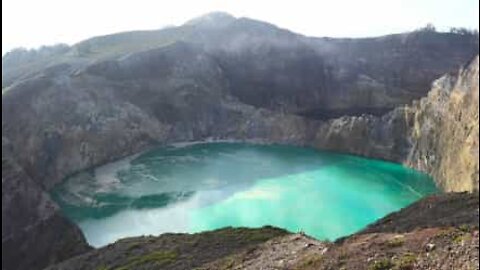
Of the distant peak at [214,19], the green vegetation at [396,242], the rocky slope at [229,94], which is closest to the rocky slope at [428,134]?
the rocky slope at [229,94]

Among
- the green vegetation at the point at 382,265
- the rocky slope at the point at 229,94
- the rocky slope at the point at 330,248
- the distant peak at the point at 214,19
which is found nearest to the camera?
the rocky slope at the point at 330,248

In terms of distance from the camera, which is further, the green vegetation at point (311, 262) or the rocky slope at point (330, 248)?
the green vegetation at point (311, 262)

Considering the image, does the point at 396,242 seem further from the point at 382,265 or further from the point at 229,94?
the point at 229,94

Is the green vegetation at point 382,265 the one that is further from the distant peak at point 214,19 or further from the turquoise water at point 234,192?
the distant peak at point 214,19

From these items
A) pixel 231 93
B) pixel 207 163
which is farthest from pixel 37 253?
pixel 231 93

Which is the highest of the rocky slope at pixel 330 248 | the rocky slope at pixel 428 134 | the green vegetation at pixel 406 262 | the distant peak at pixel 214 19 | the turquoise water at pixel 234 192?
the distant peak at pixel 214 19

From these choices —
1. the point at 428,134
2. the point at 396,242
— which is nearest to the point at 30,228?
the point at 396,242
